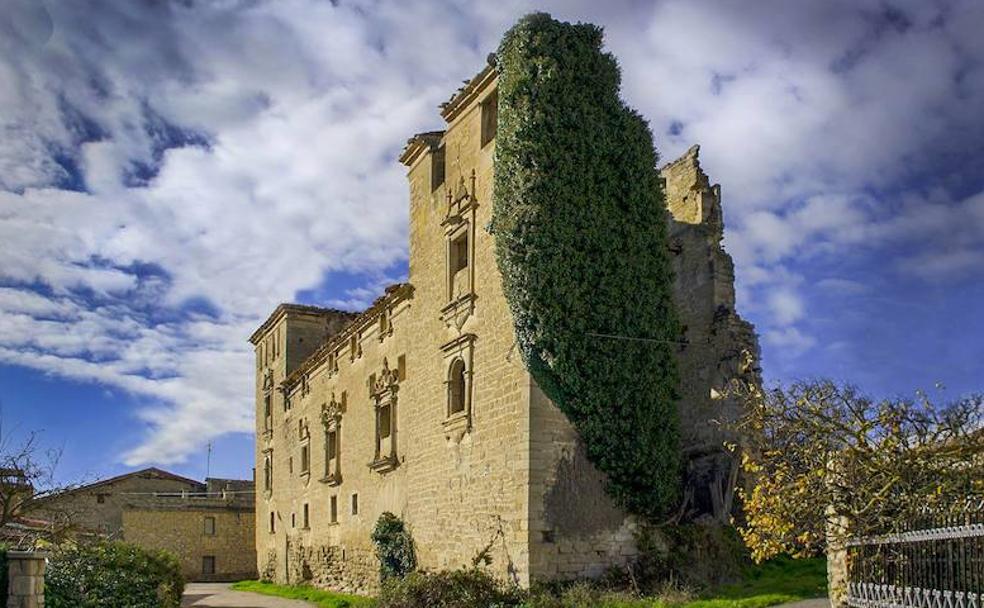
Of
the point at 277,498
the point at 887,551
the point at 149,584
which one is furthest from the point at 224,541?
the point at 887,551

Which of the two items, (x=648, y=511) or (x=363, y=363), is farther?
(x=363, y=363)

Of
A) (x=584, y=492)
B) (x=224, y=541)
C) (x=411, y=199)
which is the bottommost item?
(x=224, y=541)

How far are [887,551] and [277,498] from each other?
98.3 feet

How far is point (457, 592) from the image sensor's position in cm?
1744

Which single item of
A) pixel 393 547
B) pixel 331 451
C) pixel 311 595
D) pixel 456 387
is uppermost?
pixel 456 387

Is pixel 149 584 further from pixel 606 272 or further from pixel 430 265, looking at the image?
pixel 606 272

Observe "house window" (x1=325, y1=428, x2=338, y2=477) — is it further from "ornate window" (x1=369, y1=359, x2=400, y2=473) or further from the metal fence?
the metal fence

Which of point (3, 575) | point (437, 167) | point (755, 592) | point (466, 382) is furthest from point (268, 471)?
point (755, 592)

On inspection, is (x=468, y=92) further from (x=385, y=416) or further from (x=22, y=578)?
(x=22, y=578)

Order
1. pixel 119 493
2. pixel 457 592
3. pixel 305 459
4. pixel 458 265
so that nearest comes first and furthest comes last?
1. pixel 457 592
2. pixel 458 265
3. pixel 305 459
4. pixel 119 493

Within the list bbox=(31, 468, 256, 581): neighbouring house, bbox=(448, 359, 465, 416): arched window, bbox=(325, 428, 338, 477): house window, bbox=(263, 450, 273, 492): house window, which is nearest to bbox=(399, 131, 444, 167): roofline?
bbox=(448, 359, 465, 416): arched window

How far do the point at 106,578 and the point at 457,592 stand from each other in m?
7.08

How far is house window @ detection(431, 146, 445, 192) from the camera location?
22.8m

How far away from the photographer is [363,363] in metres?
28.5
